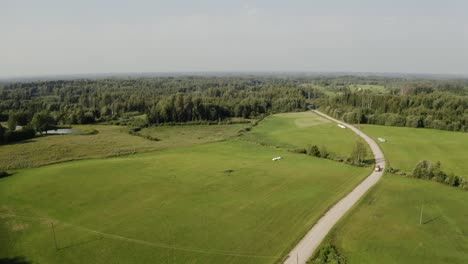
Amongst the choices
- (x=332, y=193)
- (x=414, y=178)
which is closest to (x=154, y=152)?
(x=332, y=193)

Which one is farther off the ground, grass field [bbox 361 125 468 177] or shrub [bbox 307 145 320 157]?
shrub [bbox 307 145 320 157]

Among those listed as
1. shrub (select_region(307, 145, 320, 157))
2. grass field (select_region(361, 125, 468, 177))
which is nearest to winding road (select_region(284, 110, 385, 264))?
grass field (select_region(361, 125, 468, 177))

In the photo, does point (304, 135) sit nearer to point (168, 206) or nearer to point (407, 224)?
point (407, 224)

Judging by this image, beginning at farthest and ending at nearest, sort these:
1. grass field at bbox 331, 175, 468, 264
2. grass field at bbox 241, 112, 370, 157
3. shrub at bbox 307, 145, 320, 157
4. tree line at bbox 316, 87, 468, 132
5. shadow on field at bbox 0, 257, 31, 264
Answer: tree line at bbox 316, 87, 468, 132
grass field at bbox 241, 112, 370, 157
shrub at bbox 307, 145, 320, 157
grass field at bbox 331, 175, 468, 264
shadow on field at bbox 0, 257, 31, 264

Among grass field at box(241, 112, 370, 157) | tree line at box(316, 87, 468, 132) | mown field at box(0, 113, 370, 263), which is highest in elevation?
tree line at box(316, 87, 468, 132)

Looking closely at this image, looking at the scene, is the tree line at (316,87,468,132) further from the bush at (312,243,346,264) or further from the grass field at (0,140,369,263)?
the bush at (312,243,346,264)

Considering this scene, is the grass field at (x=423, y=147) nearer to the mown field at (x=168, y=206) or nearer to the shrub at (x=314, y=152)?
the mown field at (x=168, y=206)

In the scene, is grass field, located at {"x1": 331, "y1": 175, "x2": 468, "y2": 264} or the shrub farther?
the shrub

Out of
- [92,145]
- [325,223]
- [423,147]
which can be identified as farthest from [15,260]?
[423,147]
